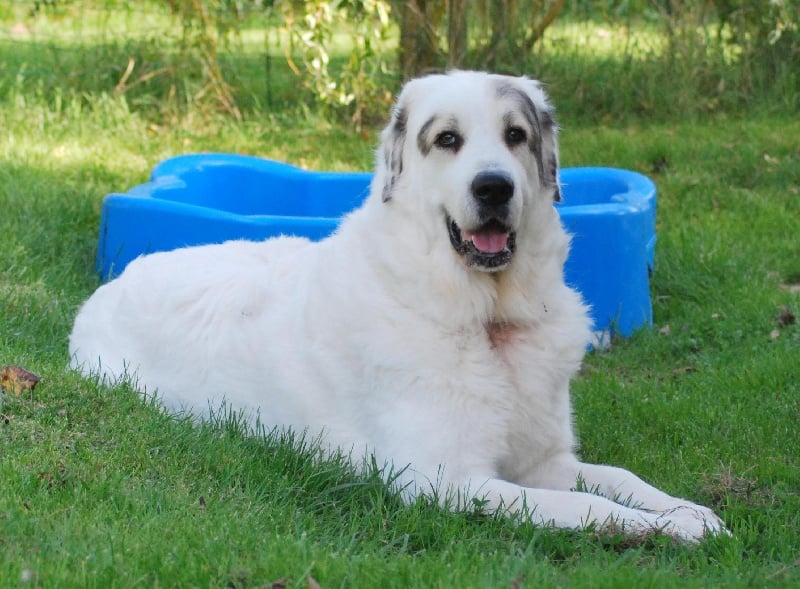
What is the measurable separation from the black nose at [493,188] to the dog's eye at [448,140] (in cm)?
20

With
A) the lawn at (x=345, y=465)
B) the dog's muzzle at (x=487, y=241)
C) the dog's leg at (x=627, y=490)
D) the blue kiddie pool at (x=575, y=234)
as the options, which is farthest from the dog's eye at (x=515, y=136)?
the blue kiddie pool at (x=575, y=234)

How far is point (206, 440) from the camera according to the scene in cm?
372

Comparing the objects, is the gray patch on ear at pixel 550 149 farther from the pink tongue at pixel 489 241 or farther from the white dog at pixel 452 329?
the pink tongue at pixel 489 241

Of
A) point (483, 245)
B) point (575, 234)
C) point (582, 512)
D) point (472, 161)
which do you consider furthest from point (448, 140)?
point (575, 234)

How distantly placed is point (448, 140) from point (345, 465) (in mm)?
1105

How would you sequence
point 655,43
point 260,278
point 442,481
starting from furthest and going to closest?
1. point 655,43
2. point 260,278
3. point 442,481

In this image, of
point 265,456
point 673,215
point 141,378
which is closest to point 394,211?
point 265,456

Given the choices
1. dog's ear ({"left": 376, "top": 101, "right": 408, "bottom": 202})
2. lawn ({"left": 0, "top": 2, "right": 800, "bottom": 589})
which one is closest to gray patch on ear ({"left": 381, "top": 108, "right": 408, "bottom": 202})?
dog's ear ({"left": 376, "top": 101, "right": 408, "bottom": 202})

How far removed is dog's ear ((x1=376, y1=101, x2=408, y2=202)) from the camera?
388cm

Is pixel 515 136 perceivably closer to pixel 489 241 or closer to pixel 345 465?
pixel 489 241

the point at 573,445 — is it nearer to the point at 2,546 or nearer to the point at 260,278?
the point at 260,278

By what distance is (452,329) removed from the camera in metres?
3.76

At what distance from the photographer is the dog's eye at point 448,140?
3738 mm

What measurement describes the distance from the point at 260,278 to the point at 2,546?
175 cm
